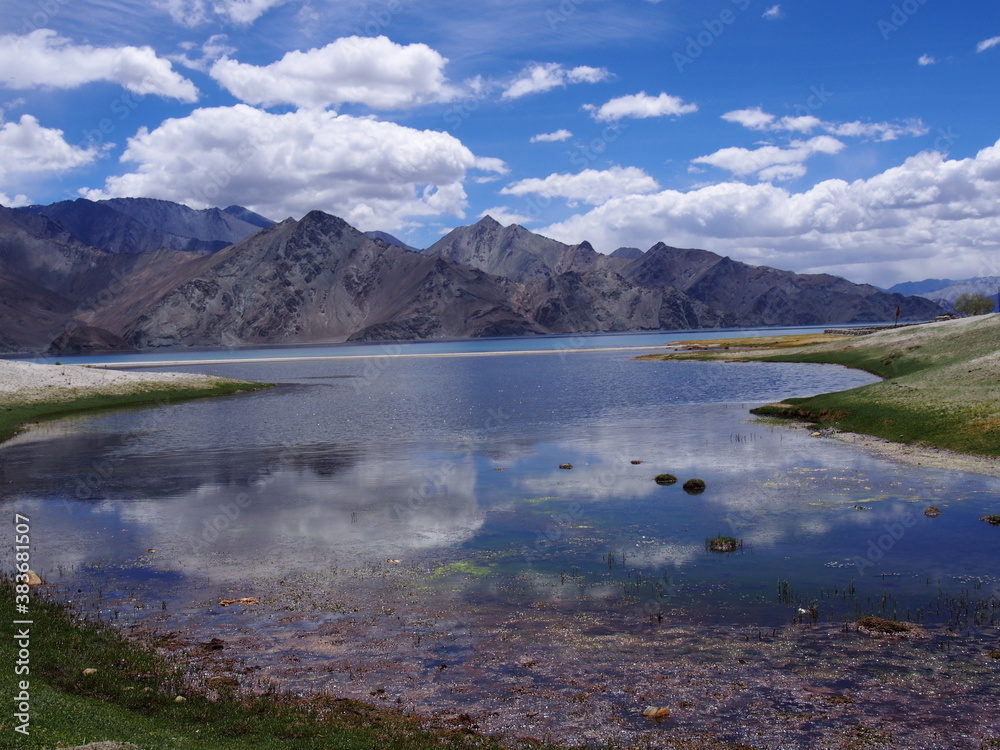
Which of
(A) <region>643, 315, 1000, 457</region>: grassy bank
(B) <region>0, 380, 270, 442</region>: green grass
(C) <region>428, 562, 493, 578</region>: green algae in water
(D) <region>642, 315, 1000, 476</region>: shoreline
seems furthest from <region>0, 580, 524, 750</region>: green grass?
(B) <region>0, 380, 270, 442</region>: green grass

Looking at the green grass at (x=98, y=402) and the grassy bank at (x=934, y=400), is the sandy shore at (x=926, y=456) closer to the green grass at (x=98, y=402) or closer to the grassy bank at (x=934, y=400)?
the grassy bank at (x=934, y=400)

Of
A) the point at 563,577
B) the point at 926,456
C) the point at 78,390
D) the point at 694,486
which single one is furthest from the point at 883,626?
the point at 78,390

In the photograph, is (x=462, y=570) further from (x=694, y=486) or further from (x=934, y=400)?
(x=934, y=400)

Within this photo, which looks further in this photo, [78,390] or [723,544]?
[78,390]

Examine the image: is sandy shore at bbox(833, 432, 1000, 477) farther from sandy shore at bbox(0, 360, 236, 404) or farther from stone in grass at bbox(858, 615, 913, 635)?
sandy shore at bbox(0, 360, 236, 404)

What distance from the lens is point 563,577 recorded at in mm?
25172

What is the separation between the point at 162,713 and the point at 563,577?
1329 cm

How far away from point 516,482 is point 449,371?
116967mm

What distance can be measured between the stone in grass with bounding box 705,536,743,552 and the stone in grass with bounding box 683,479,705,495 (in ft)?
28.5

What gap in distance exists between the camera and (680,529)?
30.8 metres

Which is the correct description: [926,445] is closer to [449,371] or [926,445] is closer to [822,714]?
[822,714]

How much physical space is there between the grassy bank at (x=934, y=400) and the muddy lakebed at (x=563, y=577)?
520 centimetres

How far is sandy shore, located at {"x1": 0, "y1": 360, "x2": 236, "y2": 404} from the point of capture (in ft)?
266

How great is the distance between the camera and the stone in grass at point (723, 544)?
2766cm
